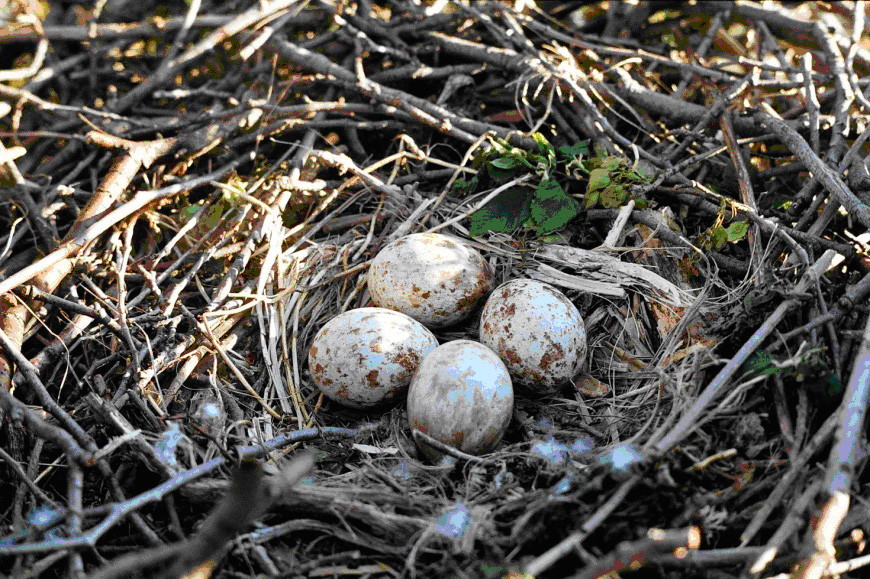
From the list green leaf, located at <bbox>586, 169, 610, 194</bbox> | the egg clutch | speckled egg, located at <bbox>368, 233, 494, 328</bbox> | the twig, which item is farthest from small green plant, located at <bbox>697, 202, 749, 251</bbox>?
speckled egg, located at <bbox>368, 233, 494, 328</bbox>

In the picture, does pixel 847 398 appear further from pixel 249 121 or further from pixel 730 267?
pixel 249 121

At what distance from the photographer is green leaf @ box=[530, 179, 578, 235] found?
238cm

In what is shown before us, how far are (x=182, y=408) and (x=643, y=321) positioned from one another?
157 cm

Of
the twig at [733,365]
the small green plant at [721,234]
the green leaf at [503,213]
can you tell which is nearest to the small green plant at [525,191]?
the green leaf at [503,213]

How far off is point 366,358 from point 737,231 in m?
1.29

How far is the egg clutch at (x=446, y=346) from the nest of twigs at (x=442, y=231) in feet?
0.40

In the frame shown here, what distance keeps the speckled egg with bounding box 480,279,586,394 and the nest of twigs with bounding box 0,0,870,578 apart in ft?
0.44

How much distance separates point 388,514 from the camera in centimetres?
155

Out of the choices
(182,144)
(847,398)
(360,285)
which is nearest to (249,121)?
(182,144)

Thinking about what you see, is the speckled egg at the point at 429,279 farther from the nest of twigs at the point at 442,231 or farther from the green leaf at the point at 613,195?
the green leaf at the point at 613,195

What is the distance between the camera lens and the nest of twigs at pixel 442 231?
1467mm

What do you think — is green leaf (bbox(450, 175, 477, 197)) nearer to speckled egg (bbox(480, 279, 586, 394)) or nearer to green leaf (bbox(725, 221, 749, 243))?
speckled egg (bbox(480, 279, 586, 394))

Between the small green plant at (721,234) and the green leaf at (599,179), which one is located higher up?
the green leaf at (599,179)

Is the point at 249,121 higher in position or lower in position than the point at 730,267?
higher
